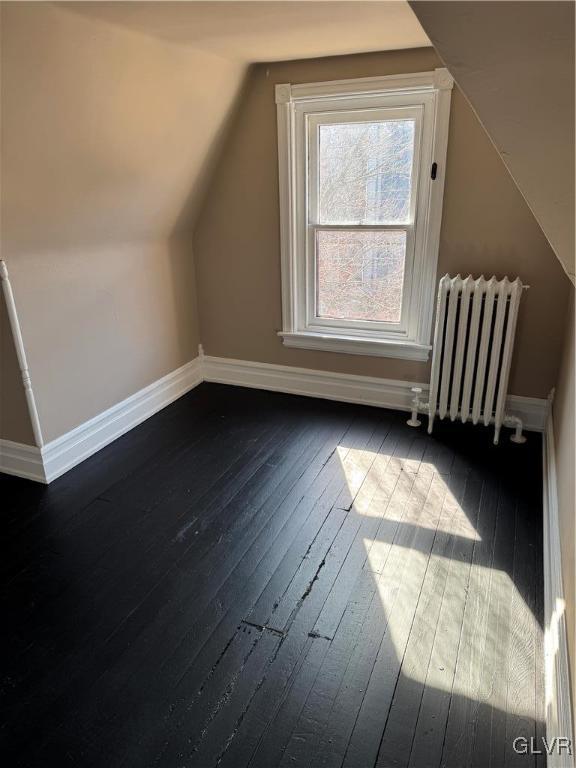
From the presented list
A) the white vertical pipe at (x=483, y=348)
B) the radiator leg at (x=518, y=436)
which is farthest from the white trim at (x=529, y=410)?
the white vertical pipe at (x=483, y=348)

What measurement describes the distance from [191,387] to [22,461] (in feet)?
4.53

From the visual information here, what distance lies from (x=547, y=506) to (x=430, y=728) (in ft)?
3.90

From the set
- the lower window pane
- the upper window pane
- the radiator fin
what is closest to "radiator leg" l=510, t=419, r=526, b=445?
the radiator fin

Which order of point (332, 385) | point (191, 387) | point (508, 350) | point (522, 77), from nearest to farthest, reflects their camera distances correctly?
point (522, 77), point (508, 350), point (332, 385), point (191, 387)

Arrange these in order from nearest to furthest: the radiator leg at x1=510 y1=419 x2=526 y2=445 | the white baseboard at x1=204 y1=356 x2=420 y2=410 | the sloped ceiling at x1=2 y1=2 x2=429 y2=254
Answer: the sloped ceiling at x1=2 y1=2 x2=429 y2=254 → the radiator leg at x1=510 y1=419 x2=526 y2=445 → the white baseboard at x1=204 y1=356 x2=420 y2=410

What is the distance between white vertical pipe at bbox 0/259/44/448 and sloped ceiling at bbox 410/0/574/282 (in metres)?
2.17

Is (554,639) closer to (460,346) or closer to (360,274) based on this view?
(460,346)

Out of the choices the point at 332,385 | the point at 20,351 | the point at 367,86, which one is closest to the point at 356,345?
the point at 332,385

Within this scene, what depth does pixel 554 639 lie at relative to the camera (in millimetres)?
1669

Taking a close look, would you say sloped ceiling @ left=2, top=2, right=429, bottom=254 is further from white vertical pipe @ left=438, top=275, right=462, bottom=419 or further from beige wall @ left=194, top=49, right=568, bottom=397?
white vertical pipe @ left=438, top=275, right=462, bottom=419

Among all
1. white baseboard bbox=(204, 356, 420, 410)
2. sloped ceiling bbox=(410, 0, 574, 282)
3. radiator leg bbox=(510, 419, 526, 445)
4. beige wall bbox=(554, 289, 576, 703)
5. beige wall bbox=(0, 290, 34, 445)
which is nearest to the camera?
sloped ceiling bbox=(410, 0, 574, 282)

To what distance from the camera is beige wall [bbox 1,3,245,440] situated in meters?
2.03

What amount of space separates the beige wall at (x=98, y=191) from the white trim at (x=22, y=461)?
17 cm

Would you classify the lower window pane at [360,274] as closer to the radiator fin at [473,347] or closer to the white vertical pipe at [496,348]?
the radiator fin at [473,347]
